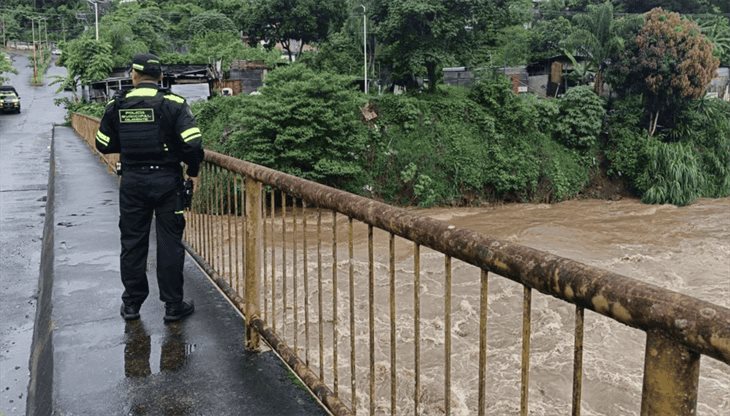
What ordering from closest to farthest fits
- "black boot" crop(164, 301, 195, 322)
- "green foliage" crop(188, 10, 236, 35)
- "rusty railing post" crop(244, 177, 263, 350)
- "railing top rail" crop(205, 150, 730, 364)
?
"railing top rail" crop(205, 150, 730, 364) → "rusty railing post" crop(244, 177, 263, 350) → "black boot" crop(164, 301, 195, 322) → "green foliage" crop(188, 10, 236, 35)

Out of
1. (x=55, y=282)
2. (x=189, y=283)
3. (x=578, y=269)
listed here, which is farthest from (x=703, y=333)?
(x=55, y=282)

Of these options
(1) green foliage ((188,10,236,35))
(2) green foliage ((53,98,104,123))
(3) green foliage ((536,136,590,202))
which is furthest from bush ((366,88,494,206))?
(1) green foliage ((188,10,236,35))

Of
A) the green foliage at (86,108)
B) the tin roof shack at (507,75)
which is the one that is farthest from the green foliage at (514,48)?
the green foliage at (86,108)

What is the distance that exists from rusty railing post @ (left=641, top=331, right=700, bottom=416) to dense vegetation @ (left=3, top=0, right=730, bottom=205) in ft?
55.4

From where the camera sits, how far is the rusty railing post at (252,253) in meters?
3.26

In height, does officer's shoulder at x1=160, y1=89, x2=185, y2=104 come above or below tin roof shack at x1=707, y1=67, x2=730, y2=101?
below

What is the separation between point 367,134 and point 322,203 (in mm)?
19088

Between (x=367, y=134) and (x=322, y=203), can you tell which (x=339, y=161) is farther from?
(x=322, y=203)

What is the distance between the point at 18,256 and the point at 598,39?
24.9 metres

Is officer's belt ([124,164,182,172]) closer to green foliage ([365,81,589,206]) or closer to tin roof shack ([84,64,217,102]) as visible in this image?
green foliage ([365,81,589,206])

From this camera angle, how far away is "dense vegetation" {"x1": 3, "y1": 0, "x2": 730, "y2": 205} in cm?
1864

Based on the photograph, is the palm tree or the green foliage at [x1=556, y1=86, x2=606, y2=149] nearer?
the green foliage at [x1=556, y1=86, x2=606, y2=149]

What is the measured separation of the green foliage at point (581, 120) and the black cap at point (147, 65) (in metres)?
22.7

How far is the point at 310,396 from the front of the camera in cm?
299
